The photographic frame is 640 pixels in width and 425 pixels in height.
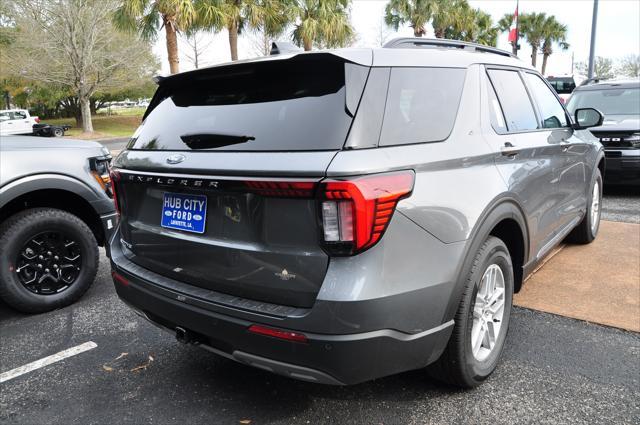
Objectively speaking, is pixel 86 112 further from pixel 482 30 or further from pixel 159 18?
pixel 482 30

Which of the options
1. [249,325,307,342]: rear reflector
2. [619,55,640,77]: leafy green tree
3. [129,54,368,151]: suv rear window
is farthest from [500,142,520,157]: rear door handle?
[619,55,640,77]: leafy green tree

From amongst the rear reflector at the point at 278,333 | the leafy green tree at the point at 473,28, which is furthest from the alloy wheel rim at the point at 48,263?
the leafy green tree at the point at 473,28

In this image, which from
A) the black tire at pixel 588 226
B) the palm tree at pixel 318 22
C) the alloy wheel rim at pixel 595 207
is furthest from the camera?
the palm tree at pixel 318 22

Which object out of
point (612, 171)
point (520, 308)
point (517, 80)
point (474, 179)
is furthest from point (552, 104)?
point (612, 171)

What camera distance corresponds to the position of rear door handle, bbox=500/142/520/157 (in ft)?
9.22

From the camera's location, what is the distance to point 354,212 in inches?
75.7

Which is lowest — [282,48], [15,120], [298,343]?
[298,343]

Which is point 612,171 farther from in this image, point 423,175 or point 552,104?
point 423,175

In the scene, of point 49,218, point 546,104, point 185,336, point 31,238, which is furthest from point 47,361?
point 546,104

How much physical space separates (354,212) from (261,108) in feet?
2.40

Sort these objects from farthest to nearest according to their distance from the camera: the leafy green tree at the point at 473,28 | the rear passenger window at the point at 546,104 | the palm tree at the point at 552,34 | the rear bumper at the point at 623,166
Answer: the palm tree at the point at 552,34, the leafy green tree at the point at 473,28, the rear bumper at the point at 623,166, the rear passenger window at the point at 546,104

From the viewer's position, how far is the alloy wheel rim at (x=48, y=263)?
3.94m

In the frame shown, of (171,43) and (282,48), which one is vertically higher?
(171,43)

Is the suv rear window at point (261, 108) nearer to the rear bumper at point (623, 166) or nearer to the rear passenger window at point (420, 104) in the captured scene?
the rear passenger window at point (420, 104)
